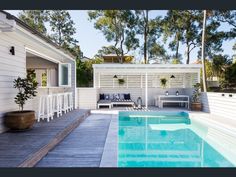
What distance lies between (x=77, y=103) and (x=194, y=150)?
301 inches

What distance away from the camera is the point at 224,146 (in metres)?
5.47

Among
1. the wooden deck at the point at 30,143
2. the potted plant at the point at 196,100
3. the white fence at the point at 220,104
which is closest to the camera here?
the wooden deck at the point at 30,143

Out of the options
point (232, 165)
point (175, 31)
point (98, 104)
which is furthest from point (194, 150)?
point (175, 31)

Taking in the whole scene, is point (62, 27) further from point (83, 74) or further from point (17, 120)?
point (17, 120)

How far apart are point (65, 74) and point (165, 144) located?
614cm

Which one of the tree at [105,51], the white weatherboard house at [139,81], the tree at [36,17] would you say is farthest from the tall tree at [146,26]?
the tree at [36,17]

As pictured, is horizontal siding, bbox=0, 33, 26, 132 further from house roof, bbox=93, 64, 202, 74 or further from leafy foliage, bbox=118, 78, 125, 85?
leafy foliage, bbox=118, 78, 125, 85

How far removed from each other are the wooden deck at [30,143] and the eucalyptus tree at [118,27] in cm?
1643

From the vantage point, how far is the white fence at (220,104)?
8242 mm

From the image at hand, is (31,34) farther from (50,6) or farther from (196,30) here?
(196,30)

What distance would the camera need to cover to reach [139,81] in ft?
46.9

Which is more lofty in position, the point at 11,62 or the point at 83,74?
the point at 83,74

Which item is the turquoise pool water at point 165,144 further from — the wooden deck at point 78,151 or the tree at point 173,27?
the tree at point 173,27

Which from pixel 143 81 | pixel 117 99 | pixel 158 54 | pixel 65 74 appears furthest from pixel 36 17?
pixel 65 74
